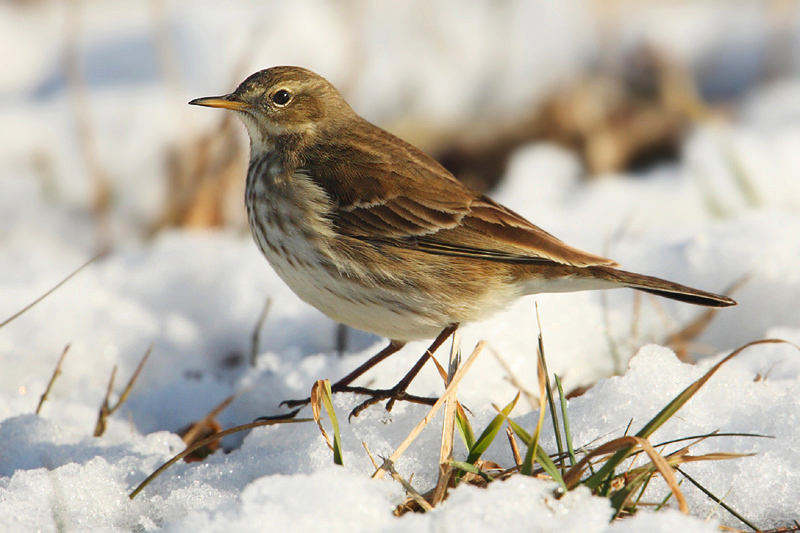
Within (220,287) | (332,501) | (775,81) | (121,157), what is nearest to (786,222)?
(220,287)

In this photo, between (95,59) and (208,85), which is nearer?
(208,85)

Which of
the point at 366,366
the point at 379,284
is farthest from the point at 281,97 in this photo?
the point at 366,366

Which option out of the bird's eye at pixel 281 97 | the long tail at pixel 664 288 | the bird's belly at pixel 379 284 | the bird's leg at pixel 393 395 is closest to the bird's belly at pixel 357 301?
the bird's belly at pixel 379 284

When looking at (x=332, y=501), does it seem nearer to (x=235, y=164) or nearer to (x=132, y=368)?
(x=132, y=368)

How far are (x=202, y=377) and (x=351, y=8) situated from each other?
5.87 metres

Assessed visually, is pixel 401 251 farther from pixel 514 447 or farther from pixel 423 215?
pixel 514 447

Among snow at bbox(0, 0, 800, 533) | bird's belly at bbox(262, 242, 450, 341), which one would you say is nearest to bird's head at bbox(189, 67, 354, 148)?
bird's belly at bbox(262, 242, 450, 341)

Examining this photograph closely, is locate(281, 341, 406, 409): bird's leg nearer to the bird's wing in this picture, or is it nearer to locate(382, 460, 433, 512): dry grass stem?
the bird's wing

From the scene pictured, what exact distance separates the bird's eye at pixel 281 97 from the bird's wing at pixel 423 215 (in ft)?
1.68

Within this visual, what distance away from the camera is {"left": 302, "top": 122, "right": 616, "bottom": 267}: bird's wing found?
327cm

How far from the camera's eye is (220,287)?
4.75m

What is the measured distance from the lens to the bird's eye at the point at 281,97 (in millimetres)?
3881

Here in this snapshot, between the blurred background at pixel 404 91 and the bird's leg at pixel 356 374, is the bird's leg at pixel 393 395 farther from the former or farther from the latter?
the blurred background at pixel 404 91

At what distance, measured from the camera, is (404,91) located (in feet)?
28.2
